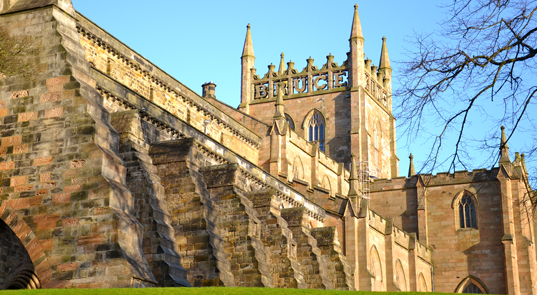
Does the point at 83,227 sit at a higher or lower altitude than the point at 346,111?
lower

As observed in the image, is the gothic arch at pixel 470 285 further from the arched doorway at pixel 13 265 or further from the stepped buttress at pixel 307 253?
the arched doorway at pixel 13 265

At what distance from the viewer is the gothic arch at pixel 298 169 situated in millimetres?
50828

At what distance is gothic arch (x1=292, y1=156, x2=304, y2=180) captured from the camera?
5083cm

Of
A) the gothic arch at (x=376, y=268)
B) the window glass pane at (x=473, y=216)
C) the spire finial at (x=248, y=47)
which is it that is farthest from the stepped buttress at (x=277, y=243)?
the spire finial at (x=248, y=47)

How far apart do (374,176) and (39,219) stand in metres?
42.8

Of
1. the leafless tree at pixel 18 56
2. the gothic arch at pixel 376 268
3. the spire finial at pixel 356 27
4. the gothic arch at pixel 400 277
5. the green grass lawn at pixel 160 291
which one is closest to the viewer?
the green grass lawn at pixel 160 291

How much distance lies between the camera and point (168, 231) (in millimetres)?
24656

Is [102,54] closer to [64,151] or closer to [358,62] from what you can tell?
[64,151]

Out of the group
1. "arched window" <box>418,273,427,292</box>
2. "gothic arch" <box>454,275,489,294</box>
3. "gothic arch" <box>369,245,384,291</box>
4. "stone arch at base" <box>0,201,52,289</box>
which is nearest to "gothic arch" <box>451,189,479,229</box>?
"gothic arch" <box>454,275,489,294</box>

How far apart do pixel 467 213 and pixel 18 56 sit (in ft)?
135

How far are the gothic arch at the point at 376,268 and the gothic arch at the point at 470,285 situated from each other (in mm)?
10472

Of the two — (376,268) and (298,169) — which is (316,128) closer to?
(298,169)

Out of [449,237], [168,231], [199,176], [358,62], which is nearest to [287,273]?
[199,176]

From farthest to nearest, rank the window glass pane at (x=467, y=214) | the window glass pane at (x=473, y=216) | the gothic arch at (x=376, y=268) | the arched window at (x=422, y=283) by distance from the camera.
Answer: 1. the window glass pane at (x=467, y=214)
2. the window glass pane at (x=473, y=216)
3. the arched window at (x=422, y=283)
4. the gothic arch at (x=376, y=268)
